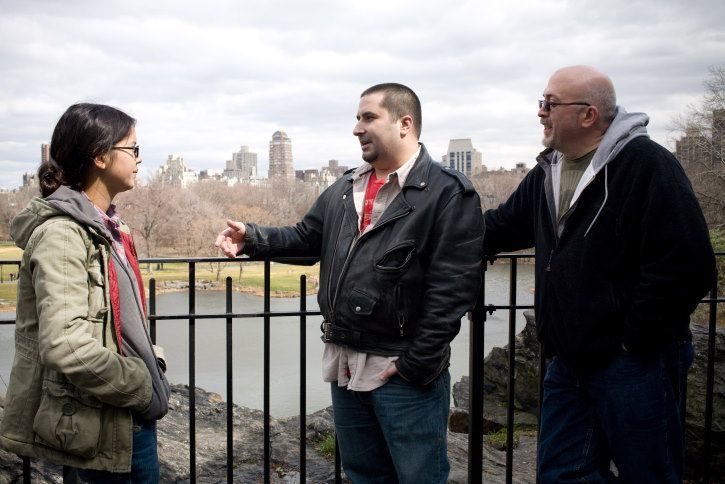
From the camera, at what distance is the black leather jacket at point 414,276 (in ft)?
6.77

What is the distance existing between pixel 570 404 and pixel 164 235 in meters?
41.7

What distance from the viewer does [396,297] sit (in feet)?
6.81

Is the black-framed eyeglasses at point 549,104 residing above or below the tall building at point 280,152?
below

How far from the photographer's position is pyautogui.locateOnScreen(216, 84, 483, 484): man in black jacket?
2.08m

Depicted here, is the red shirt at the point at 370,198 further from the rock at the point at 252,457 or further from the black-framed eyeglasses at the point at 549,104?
the rock at the point at 252,457

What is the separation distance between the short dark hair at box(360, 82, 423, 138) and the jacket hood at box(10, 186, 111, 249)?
1.17 m

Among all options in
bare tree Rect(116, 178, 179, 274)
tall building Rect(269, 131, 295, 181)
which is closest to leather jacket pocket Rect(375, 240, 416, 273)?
bare tree Rect(116, 178, 179, 274)

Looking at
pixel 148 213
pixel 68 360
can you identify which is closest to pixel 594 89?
pixel 68 360

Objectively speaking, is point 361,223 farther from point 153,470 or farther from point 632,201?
point 153,470

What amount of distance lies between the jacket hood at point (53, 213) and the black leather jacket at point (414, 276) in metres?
0.87

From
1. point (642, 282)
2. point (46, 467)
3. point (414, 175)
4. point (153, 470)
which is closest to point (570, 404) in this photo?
point (642, 282)

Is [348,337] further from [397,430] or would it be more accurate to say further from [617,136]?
[617,136]

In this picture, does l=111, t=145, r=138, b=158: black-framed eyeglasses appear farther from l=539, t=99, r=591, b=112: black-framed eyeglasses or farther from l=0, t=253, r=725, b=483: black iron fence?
l=539, t=99, r=591, b=112: black-framed eyeglasses

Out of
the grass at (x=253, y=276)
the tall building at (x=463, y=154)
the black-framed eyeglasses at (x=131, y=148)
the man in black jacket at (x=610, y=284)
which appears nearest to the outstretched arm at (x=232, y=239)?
the black-framed eyeglasses at (x=131, y=148)
